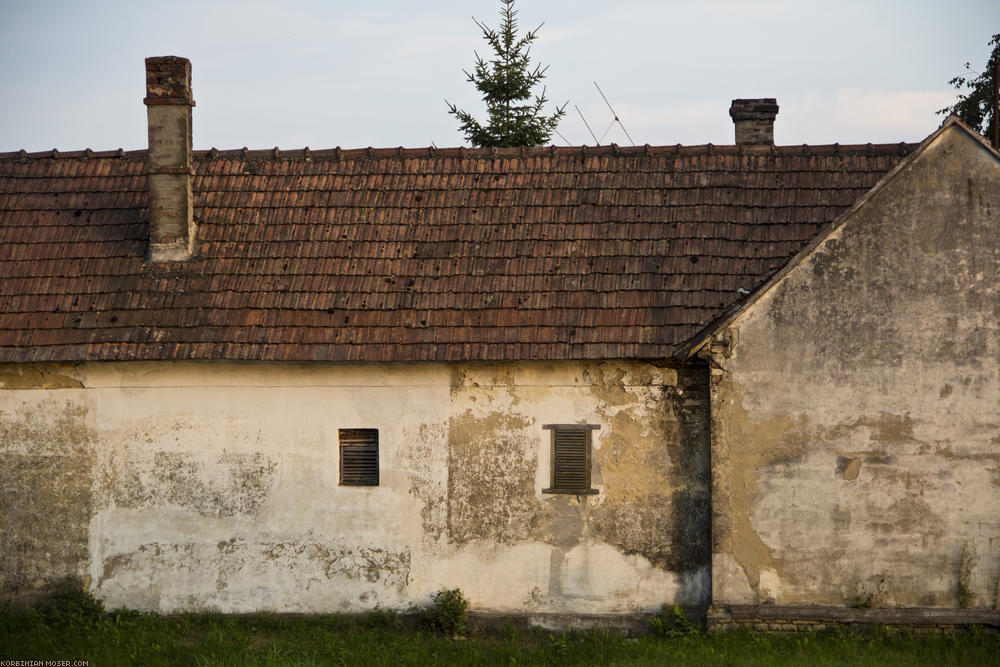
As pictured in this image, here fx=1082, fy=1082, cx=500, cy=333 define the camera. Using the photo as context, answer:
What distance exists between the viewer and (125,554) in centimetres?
1288

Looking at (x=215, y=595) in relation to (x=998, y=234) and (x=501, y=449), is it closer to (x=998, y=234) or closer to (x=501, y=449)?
(x=501, y=449)

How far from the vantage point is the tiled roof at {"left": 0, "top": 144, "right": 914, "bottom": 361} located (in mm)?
12492

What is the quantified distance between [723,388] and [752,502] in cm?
127

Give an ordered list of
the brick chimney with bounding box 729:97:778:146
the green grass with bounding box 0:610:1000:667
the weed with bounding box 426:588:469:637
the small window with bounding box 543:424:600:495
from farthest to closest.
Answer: the brick chimney with bounding box 729:97:778:146 < the small window with bounding box 543:424:600:495 < the weed with bounding box 426:588:469:637 < the green grass with bounding box 0:610:1000:667

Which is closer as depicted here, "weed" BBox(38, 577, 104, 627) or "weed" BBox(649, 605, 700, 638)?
"weed" BBox(649, 605, 700, 638)

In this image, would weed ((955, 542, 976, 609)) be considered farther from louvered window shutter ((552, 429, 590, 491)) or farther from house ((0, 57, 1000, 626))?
louvered window shutter ((552, 429, 590, 491))

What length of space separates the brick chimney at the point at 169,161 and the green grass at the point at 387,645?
4559mm

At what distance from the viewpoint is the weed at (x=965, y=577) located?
1151 centimetres

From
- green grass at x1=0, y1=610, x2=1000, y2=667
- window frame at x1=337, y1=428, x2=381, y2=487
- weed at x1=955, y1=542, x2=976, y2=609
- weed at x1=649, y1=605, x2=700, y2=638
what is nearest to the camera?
green grass at x1=0, y1=610, x2=1000, y2=667

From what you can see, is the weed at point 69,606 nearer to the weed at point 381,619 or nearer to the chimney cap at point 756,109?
the weed at point 381,619

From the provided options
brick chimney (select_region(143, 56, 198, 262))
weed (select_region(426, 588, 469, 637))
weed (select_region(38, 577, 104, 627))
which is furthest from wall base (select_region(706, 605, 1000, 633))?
brick chimney (select_region(143, 56, 198, 262))

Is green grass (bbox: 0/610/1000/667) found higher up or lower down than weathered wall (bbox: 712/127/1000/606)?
lower down

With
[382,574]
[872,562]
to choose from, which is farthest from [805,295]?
[382,574]

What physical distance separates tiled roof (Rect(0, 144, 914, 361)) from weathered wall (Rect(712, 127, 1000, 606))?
104 centimetres
